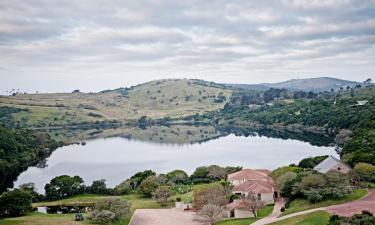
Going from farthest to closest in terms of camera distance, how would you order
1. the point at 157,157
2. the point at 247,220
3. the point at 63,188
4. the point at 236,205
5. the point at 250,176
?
the point at 157,157, the point at 250,176, the point at 63,188, the point at 236,205, the point at 247,220

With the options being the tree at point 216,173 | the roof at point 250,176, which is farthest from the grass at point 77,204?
the roof at point 250,176

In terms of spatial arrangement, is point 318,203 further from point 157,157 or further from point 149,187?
point 157,157

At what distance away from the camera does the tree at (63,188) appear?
72625mm

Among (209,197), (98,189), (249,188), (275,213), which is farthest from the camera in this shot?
(98,189)

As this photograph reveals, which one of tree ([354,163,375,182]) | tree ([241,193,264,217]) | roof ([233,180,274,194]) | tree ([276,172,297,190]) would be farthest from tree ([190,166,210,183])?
tree ([354,163,375,182])

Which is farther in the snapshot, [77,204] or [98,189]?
[98,189]

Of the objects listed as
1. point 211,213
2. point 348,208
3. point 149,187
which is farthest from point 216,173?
point 348,208

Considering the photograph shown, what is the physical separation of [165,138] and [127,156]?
2328 inches

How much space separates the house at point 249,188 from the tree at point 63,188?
2683cm

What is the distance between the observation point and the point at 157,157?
133m

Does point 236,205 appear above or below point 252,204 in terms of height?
below

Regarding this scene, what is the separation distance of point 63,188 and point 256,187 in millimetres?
33235

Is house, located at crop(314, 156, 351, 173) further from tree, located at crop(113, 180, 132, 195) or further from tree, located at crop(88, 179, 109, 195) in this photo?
tree, located at crop(88, 179, 109, 195)

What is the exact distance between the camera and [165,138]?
195250 millimetres
